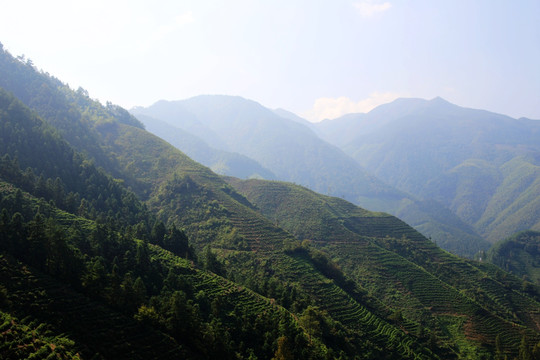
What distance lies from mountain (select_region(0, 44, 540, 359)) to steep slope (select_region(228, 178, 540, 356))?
19.9 inches

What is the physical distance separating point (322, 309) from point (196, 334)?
3473 cm

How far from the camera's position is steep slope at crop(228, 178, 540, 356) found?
81.1 meters

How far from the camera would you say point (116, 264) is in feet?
171

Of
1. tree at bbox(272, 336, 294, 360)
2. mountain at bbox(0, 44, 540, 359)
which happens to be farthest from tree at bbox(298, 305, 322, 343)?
tree at bbox(272, 336, 294, 360)

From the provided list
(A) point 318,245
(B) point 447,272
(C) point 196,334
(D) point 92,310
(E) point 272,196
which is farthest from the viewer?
(E) point 272,196

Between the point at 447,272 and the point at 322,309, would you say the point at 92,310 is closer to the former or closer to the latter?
the point at 322,309

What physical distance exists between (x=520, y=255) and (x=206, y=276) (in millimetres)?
198208

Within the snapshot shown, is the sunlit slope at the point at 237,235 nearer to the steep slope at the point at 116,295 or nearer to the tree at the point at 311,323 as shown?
the tree at the point at 311,323

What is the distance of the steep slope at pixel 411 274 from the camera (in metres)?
81.1

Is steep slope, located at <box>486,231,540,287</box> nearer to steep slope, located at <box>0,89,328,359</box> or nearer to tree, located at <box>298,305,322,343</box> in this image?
tree, located at <box>298,305,322,343</box>

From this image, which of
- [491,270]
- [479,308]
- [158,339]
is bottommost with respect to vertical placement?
[158,339]

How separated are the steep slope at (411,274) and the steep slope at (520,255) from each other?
75.0m

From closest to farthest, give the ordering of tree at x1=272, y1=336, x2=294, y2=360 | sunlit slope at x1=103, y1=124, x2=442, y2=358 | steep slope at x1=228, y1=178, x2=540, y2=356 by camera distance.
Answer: tree at x1=272, y1=336, x2=294, y2=360, sunlit slope at x1=103, y1=124, x2=442, y2=358, steep slope at x1=228, y1=178, x2=540, y2=356

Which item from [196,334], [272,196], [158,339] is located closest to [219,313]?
[196,334]
